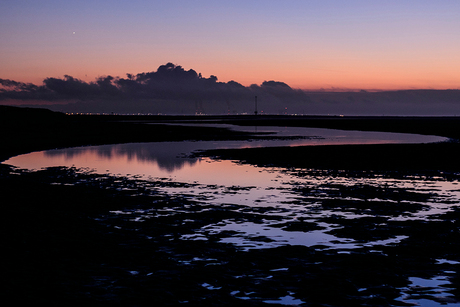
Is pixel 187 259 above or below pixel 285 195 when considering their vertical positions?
Answer: above

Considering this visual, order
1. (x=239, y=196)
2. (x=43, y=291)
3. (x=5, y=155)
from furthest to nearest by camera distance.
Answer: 1. (x=5, y=155)
2. (x=239, y=196)
3. (x=43, y=291)

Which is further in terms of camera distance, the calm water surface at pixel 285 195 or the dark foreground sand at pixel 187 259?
the calm water surface at pixel 285 195

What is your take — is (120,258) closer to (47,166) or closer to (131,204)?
(131,204)

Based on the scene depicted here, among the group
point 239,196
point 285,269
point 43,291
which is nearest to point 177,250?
point 285,269

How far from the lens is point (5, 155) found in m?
39.1

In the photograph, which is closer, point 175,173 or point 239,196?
point 239,196

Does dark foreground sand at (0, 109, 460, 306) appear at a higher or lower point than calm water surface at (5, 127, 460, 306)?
higher

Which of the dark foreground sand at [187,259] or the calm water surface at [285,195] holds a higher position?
the dark foreground sand at [187,259]

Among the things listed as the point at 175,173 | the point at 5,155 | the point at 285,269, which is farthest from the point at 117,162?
the point at 285,269

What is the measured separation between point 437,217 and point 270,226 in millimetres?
5605

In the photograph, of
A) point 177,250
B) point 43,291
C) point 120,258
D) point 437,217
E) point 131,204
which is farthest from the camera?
point 131,204

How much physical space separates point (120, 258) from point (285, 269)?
3.75 m

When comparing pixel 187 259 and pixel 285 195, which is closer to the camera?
pixel 187 259

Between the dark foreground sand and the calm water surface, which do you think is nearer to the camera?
the dark foreground sand
